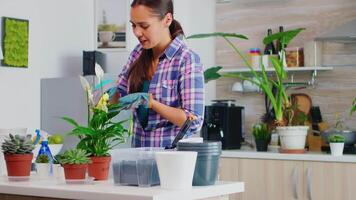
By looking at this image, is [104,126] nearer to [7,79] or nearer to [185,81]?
[185,81]

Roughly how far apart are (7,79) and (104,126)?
2.89 meters

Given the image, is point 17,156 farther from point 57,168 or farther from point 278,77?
point 278,77

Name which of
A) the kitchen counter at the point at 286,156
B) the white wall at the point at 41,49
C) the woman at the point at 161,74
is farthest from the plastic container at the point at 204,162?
the white wall at the point at 41,49

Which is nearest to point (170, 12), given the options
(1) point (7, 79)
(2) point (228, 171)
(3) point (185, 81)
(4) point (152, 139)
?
(3) point (185, 81)

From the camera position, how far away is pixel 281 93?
4.96m

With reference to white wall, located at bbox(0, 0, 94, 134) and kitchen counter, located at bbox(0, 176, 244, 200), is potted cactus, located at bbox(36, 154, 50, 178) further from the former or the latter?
white wall, located at bbox(0, 0, 94, 134)

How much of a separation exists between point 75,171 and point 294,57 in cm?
313

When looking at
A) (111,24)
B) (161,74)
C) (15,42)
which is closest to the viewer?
(161,74)

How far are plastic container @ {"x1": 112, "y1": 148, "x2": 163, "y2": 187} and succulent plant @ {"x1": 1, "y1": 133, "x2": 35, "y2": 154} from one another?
41cm

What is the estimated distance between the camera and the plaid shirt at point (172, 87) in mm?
2793

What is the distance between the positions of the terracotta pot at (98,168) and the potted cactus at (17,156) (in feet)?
0.91

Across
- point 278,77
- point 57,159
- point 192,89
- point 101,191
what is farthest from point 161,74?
point 278,77

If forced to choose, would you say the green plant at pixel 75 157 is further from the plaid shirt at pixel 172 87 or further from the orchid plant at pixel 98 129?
the plaid shirt at pixel 172 87

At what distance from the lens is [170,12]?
9.66 feet
